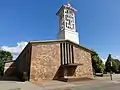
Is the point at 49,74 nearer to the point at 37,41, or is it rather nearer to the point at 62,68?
the point at 62,68

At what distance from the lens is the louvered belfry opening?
2283 centimetres

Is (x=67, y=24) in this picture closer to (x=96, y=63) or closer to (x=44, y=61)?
(x=96, y=63)

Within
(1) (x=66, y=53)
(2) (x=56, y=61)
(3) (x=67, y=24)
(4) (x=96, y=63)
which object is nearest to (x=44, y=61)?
(2) (x=56, y=61)

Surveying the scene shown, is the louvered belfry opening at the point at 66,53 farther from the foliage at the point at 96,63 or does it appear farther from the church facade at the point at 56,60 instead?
the foliage at the point at 96,63

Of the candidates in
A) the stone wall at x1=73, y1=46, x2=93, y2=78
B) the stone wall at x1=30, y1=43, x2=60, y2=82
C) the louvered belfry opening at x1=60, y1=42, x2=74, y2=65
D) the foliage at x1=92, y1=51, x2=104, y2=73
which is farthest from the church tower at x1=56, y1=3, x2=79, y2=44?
the stone wall at x1=30, y1=43, x2=60, y2=82

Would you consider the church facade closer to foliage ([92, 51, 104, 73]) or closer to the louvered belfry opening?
the louvered belfry opening

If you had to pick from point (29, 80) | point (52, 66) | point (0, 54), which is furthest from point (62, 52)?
point (0, 54)

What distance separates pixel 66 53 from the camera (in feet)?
76.4

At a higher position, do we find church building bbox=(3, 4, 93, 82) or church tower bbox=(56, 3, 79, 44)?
church tower bbox=(56, 3, 79, 44)

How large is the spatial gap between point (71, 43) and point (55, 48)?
3.06 metres

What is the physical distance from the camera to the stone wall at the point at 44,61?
20.5m

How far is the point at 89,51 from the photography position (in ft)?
82.9

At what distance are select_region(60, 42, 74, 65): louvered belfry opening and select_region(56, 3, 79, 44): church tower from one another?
6.85 meters

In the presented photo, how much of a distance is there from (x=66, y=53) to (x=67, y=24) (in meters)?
10.5
